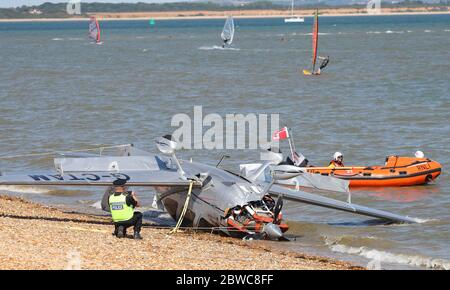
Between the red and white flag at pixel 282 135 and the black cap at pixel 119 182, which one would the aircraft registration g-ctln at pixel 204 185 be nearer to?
the black cap at pixel 119 182

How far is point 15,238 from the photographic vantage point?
55.3 ft

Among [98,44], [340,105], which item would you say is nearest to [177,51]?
[98,44]

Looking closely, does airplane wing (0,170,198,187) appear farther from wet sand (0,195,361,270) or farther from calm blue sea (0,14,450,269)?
calm blue sea (0,14,450,269)

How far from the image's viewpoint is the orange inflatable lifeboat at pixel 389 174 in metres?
27.3

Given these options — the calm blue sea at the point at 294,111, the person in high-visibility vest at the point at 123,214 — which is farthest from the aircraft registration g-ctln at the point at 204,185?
the person in high-visibility vest at the point at 123,214

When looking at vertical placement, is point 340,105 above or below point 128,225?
below

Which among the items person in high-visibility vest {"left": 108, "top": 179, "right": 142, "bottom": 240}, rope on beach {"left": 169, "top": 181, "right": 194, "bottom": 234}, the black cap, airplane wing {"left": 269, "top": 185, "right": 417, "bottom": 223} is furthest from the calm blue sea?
the black cap

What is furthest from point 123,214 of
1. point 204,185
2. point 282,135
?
point 282,135

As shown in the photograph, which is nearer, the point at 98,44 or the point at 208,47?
the point at 208,47

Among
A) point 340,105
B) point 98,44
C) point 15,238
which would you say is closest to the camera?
point 15,238

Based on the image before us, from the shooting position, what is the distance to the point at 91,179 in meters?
20.0

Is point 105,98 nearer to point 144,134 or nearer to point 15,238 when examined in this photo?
point 144,134

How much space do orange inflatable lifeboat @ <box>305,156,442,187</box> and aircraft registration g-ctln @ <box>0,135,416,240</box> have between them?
208 inches

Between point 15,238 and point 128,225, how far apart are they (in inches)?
90.4
